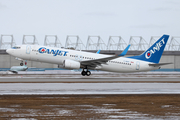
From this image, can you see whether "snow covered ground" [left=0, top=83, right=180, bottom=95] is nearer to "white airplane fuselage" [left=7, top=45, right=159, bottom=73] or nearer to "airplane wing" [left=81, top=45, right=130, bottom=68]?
"airplane wing" [left=81, top=45, right=130, bottom=68]

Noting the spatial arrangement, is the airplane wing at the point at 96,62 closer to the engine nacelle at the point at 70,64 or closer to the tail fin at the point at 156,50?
the engine nacelle at the point at 70,64

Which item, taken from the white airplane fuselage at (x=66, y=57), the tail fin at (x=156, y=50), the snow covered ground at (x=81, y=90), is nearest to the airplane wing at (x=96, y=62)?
Result: the white airplane fuselage at (x=66, y=57)

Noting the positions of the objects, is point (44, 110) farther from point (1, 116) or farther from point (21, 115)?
point (1, 116)

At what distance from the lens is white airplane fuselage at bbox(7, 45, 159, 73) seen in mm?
36688

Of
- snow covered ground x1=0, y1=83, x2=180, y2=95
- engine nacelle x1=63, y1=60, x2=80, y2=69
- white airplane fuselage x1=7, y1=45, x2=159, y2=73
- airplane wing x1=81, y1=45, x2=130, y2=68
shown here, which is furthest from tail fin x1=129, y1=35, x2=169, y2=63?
snow covered ground x1=0, y1=83, x2=180, y2=95

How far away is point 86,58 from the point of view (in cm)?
A: 3872

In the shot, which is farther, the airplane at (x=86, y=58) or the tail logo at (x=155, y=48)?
the tail logo at (x=155, y=48)

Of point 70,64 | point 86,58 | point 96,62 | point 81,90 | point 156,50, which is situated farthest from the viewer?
point 156,50

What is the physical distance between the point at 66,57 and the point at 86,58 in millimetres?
3531

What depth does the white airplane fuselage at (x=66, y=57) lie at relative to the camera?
36688 millimetres

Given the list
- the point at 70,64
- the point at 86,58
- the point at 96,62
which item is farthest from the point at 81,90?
the point at 86,58

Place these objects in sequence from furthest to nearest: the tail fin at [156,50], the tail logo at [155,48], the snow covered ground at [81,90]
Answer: the tail logo at [155,48] < the tail fin at [156,50] < the snow covered ground at [81,90]

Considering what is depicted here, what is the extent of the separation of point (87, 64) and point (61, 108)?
26.6 m

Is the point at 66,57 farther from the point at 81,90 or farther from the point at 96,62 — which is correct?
the point at 81,90
